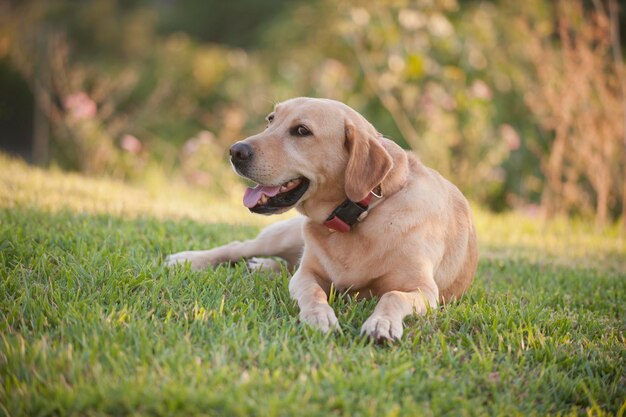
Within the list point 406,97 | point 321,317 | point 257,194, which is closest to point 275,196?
point 257,194

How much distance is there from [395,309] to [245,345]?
76 centimetres

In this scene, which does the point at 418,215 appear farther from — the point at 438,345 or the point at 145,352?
the point at 145,352

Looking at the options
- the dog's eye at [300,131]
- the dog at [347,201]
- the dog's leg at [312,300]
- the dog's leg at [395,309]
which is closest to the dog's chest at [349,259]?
the dog at [347,201]

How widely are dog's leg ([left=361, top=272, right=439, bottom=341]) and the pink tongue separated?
33.2 inches

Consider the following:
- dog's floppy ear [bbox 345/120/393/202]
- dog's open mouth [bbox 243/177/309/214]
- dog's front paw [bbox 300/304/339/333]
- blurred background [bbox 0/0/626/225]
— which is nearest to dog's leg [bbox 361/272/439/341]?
dog's front paw [bbox 300/304/339/333]

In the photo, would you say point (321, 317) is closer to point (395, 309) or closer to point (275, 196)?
point (395, 309)

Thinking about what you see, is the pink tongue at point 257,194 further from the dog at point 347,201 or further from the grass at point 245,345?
the grass at point 245,345

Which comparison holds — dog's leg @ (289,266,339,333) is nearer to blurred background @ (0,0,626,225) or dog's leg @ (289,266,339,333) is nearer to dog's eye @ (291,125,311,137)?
dog's eye @ (291,125,311,137)

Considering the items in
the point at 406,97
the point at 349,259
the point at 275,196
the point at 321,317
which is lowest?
the point at 321,317

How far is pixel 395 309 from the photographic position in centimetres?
282

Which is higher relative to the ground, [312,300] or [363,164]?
[363,164]

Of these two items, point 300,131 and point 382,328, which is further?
point 300,131

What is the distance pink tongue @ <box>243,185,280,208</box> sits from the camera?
3246 millimetres

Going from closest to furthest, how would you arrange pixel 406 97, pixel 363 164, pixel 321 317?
1. pixel 321 317
2. pixel 363 164
3. pixel 406 97
